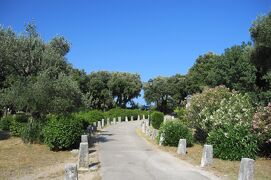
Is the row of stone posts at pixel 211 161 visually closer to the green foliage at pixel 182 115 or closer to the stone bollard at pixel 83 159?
the green foliage at pixel 182 115

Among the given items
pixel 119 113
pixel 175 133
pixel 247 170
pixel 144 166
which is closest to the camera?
pixel 247 170

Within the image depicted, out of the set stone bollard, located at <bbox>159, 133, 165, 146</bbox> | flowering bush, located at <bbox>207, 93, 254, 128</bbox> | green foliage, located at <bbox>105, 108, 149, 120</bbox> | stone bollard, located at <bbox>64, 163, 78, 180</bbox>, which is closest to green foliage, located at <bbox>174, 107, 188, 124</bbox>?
flowering bush, located at <bbox>207, 93, 254, 128</bbox>

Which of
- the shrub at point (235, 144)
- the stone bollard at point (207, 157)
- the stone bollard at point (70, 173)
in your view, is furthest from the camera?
the shrub at point (235, 144)

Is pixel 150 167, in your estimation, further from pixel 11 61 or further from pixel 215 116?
pixel 11 61

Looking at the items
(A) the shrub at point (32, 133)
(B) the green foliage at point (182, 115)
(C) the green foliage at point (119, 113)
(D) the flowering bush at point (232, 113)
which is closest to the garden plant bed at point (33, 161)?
(A) the shrub at point (32, 133)

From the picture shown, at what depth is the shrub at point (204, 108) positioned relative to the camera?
24.3m

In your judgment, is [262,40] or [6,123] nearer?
[262,40]

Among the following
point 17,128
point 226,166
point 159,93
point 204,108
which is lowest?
point 226,166

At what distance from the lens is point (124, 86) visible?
7638cm

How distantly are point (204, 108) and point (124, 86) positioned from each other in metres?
52.1

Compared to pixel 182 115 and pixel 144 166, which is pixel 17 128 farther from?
pixel 144 166

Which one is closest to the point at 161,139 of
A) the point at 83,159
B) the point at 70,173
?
the point at 83,159

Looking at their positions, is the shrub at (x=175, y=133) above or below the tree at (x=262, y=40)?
below

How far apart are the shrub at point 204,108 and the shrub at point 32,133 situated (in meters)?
9.48
